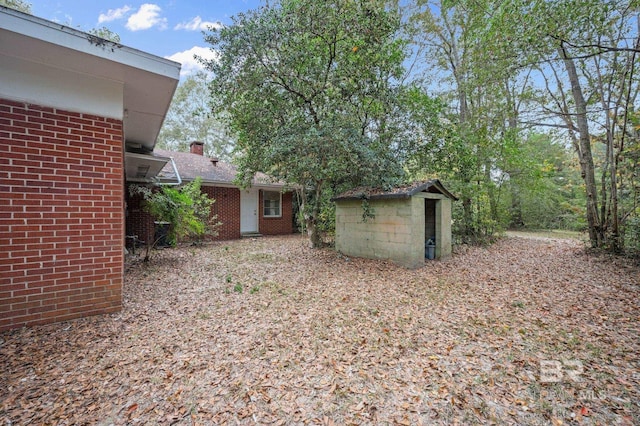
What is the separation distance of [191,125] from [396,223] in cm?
2043

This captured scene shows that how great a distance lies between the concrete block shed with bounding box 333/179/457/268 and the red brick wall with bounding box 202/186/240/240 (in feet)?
18.0

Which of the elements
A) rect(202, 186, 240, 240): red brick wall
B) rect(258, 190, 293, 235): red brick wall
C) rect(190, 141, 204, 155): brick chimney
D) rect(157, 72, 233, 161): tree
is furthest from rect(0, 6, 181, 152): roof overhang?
rect(157, 72, 233, 161): tree

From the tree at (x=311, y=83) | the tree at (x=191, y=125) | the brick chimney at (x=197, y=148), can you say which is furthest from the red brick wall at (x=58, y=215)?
the tree at (x=191, y=125)

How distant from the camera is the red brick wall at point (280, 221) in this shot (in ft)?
41.8

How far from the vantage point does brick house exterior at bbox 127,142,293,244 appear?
9.46 m

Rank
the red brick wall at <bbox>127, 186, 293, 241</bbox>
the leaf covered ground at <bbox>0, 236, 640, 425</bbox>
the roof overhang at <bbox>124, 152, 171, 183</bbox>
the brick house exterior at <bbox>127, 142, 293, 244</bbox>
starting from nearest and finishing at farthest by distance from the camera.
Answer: the leaf covered ground at <bbox>0, 236, 640, 425</bbox>
the roof overhang at <bbox>124, 152, 171, 183</bbox>
the red brick wall at <bbox>127, 186, 293, 241</bbox>
the brick house exterior at <bbox>127, 142, 293, 244</bbox>

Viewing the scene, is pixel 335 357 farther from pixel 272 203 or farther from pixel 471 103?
pixel 471 103

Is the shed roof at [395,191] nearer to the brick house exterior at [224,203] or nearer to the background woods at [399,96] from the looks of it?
the background woods at [399,96]

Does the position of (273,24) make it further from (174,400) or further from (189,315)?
(174,400)

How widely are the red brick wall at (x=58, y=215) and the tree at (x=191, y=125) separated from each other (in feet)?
61.3

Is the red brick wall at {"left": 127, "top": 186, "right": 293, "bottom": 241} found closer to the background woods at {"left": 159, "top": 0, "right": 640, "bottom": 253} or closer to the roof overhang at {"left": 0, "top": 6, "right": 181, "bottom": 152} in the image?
the background woods at {"left": 159, "top": 0, "right": 640, "bottom": 253}

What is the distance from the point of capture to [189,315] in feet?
12.0

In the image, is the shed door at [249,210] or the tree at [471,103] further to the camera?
the shed door at [249,210]

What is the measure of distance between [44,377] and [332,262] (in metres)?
5.44
